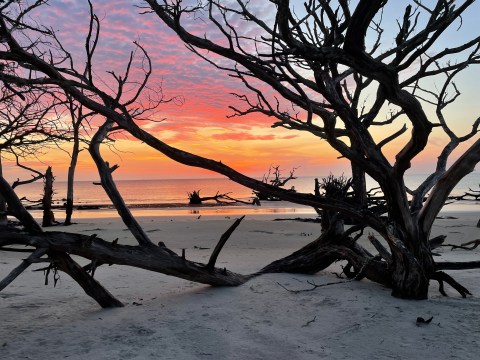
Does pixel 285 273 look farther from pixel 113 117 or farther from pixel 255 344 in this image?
pixel 113 117

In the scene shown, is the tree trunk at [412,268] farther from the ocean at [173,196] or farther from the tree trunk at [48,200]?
the tree trunk at [48,200]

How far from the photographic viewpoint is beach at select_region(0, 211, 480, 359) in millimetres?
3195

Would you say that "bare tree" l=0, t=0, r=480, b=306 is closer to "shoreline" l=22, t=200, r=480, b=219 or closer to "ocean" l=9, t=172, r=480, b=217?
"ocean" l=9, t=172, r=480, b=217

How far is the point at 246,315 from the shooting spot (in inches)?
155

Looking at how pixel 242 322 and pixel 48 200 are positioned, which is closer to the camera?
pixel 242 322

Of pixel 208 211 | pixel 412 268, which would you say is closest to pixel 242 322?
pixel 412 268

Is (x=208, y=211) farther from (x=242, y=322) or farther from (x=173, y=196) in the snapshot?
(x=173, y=196)

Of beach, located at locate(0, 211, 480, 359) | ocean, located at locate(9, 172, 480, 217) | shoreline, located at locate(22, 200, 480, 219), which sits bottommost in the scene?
beach, located at locate(0, 211, 480, 359)

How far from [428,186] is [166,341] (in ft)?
12.0

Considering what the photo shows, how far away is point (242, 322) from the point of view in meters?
3.77

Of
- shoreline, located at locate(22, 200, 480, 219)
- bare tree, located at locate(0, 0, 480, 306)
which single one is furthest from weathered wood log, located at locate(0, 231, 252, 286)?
shoreline, located at locate(22, 200, 480, 219)

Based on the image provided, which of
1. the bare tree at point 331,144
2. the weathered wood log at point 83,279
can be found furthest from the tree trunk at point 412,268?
the weathered wood log at point 83,279

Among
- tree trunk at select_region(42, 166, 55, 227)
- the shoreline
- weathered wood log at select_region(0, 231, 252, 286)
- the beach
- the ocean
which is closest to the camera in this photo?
the beach

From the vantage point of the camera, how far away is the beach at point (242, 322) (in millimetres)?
3195
